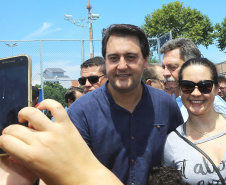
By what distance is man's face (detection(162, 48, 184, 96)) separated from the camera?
3.64 m

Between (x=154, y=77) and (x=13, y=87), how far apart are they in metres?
3.70

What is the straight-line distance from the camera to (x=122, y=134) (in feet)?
7.10

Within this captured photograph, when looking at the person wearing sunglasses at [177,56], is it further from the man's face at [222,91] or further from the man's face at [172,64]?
the man's face at [222,91]

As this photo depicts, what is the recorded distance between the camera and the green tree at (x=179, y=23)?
35.2 meters

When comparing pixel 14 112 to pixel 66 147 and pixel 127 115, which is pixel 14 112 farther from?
pixel 127 115

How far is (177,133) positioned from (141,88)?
0.48 metres

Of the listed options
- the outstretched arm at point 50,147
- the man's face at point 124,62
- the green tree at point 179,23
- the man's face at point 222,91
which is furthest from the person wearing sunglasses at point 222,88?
the green tree at point 179,23

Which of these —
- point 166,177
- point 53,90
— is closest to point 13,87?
point 166,177

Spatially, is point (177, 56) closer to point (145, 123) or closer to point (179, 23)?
point (145, 123)

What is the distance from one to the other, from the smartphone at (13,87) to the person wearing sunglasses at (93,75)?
3.42 meters

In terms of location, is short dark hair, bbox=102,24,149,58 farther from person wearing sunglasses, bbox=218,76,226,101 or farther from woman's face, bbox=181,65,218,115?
person wearing sunglasses, bbox=218,76,226,101

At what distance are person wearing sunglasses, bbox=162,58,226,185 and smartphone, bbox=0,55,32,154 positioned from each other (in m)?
1.43

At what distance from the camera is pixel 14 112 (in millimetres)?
919

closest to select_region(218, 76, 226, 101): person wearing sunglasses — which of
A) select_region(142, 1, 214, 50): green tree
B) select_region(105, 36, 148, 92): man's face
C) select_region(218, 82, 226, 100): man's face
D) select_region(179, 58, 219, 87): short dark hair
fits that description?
select_region(218, 82, 226, 100): man's face
